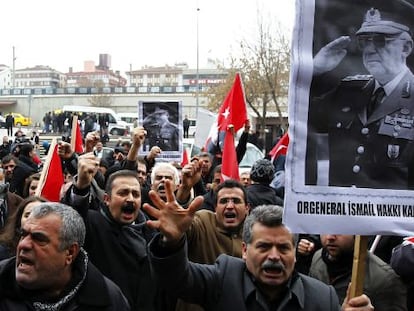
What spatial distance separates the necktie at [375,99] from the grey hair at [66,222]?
1.44 meters

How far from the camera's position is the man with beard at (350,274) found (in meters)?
3.19

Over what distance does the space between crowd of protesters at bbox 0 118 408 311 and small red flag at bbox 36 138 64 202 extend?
1124 mm

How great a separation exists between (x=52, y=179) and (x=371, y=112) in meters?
3.92

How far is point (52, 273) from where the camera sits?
2.79 meters

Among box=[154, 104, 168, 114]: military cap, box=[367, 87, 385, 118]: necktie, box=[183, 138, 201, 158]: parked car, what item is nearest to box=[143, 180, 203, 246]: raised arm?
box=[367, 87, 385, 118]: necktie

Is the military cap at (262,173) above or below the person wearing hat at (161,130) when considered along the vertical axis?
below

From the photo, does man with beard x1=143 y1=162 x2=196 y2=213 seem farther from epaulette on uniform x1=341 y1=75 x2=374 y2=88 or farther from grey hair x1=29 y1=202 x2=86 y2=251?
epaulette on uniform x1=341 y1=75 x2=374 y2=88

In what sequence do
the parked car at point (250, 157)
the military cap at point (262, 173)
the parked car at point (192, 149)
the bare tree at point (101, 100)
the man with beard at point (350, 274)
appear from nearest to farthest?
the man with beard at point (350, 274) < the military cap at point (262, 173) < the parked car at point (192, 149) < the parked car at point (250, 157) < the bare tree at point (101, 100)

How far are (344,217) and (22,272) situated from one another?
1.40 meters

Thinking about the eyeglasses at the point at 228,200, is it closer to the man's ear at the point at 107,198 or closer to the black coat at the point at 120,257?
the black coat at the point at 120,257

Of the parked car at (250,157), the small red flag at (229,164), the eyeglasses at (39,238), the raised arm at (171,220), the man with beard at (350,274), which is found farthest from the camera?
the parked car at (250,157)

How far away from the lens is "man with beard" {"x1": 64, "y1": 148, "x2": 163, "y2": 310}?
4.07m

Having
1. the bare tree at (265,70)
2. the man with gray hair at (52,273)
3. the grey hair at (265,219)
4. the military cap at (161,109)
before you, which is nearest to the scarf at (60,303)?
the man with gray hair at (52,273)

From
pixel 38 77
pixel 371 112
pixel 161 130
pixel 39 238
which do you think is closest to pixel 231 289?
pixel 39 238
